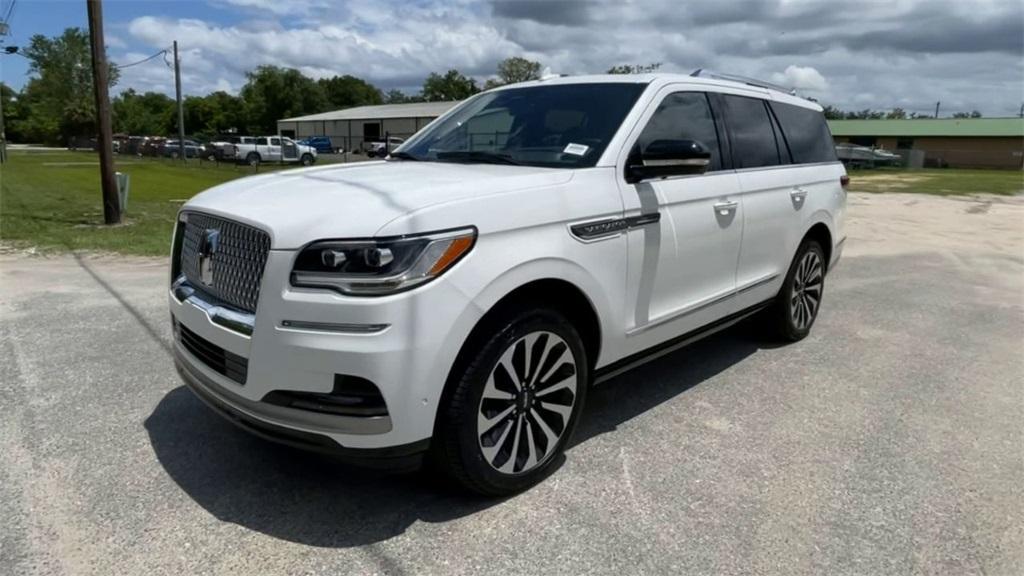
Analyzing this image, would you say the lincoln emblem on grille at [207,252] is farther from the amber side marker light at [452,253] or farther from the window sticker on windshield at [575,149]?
the window sticker on windshield at [575,149]

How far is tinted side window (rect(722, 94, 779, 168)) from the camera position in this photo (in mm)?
4613

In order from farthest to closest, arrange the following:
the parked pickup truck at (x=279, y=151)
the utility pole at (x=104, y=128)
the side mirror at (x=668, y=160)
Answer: the parked pickup truck at (x=279, y=151)
the utility pole at (x=104, y=128)
the side mirror at (x=668, y=160)

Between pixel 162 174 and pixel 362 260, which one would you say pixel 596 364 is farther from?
pixel 162 174

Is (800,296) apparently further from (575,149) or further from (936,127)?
(936,127)

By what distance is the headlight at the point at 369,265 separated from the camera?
2562 millimetres

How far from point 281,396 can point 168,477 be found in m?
1.03

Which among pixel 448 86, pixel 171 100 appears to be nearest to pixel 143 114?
pixel 171 100

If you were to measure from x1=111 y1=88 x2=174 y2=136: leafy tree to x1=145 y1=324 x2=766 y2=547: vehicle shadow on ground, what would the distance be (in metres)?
110

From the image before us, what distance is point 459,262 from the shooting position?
2.72 metres

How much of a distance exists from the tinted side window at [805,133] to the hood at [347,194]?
8.87 feet

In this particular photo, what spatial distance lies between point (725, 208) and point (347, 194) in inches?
92.9

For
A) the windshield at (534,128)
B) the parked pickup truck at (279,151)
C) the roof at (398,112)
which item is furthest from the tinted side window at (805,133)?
the roof at (398,112)

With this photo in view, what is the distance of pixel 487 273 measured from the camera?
9.17 ft

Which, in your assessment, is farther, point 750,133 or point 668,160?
point 750,133
